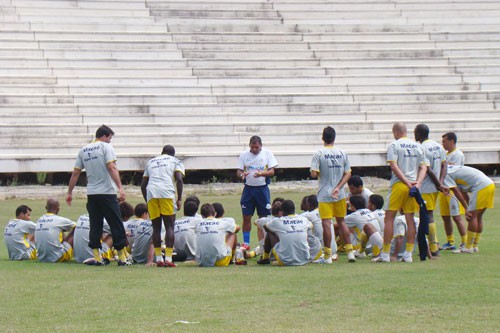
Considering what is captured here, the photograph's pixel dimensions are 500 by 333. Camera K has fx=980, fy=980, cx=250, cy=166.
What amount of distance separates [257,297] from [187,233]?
153 inches

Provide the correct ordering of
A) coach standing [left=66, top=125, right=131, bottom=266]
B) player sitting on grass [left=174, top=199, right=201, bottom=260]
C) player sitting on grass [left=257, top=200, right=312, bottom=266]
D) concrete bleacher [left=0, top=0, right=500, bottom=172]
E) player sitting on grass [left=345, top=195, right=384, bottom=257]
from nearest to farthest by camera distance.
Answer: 1. player sitting on grass [left=257, top=200, right=312, bottom=266]
2. coach standing [left=66, top=125, right=131, bottom=266]
3. player sitting on grass [left=345, top=195, right=384, bottom=257]
4. player sitting on grass [left=174, top=199, right=201, bottom=260]
5. concrete bleacher [left=0, top=0, right=500, bottom=172]

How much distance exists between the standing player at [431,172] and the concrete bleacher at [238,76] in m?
13.3

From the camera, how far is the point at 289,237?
39.7 feet

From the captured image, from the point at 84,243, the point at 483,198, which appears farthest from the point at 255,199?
the point at 483,198

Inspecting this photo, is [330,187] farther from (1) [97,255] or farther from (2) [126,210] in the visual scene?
(1) [97,255]

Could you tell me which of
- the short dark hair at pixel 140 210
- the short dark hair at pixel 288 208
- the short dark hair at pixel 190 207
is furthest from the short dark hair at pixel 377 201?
the short dark hair at pixel 140 210

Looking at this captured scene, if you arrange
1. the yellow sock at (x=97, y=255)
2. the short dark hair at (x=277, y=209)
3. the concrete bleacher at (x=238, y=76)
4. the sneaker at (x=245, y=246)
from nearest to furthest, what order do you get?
1. the yellow sock at (x=97, y=255)
2. the short dark hair at (x=277, y=209)
3. the sneaker at (x=245, y=246)
4. the concrete bleacher at (x=238, y=76)

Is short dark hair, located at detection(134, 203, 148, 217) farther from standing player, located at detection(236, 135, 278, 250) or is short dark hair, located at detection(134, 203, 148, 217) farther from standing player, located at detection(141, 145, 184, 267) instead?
standing player, located at detection(236, 135, 278, 250)

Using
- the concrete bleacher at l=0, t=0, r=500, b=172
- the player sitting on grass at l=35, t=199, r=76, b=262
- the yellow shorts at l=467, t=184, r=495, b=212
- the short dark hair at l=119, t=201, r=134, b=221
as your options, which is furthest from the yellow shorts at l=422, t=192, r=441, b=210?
the concrete bleacher at l=0, t=0, r=500, b=172

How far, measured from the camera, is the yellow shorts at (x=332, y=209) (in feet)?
40.3

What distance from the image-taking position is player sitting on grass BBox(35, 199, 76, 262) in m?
12.8

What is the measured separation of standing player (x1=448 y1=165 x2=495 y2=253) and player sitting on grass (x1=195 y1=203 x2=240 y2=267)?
10.8ft

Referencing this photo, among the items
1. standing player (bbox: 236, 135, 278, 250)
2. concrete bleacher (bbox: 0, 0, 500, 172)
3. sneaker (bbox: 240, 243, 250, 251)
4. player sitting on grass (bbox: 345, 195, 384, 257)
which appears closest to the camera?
player sitting on grass (bbox: 345, 195, 384, 257)

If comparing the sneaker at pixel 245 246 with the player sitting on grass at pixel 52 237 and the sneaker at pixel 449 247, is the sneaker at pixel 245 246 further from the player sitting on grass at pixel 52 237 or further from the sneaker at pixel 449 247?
the sneaker at pixel 449 247
